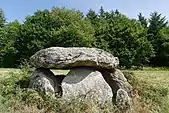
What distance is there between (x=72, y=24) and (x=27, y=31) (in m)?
5.83

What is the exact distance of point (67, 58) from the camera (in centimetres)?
835

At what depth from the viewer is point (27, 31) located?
40281 millimetres

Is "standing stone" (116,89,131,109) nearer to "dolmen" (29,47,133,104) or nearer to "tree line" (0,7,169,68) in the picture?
"dolmen" (29,47,133,104)

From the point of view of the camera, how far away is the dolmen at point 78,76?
8.29 meters

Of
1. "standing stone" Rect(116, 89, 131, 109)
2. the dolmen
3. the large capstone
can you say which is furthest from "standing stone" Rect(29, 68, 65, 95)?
"standing stone" Rect(116, 89, 131, 109)

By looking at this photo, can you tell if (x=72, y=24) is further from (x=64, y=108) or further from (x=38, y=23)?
A: (x=64, y=108)

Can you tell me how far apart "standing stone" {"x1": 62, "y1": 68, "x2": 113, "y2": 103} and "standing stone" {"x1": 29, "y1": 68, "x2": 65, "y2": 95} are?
27cm

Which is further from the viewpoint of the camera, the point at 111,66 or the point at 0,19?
the point at 0,19

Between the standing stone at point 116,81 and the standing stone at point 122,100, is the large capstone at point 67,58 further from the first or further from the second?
the standing stone at point 122,100

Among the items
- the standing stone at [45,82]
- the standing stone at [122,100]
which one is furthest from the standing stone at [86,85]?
the standing stone at [122,100]

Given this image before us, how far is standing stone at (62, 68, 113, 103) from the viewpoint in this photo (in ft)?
27.3

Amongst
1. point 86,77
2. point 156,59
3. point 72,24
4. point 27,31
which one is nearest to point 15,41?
point 27,31

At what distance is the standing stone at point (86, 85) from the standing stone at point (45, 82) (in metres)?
0.27

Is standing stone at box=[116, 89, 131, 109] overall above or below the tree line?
below
